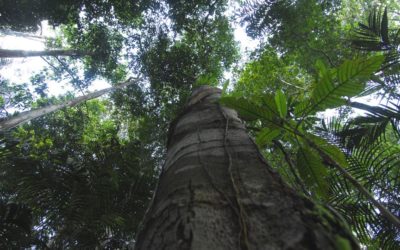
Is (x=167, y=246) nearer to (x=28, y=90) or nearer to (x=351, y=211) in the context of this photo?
(x=351, y=211)

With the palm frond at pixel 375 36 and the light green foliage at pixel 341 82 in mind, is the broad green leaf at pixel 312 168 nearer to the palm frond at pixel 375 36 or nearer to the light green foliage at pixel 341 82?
the light green foliage at pixel 341 82

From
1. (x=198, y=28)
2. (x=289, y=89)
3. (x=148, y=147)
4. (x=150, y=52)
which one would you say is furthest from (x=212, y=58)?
(x=148, y=147)

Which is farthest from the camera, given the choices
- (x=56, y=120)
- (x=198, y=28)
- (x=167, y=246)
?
(x=56, y=120)

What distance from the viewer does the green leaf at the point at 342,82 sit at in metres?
1.50

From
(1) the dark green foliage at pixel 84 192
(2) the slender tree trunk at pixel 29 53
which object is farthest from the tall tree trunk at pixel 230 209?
(2) the slender tree trunk at pixel 29 53

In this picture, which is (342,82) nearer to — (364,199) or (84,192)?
(364,199)

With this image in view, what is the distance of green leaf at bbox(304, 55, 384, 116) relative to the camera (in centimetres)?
150

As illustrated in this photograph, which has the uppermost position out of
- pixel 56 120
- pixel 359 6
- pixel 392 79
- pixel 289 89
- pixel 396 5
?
pixel 396 5

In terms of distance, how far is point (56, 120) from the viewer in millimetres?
9625

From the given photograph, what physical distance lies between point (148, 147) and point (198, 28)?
3.55 m

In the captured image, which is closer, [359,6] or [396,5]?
[359,6]

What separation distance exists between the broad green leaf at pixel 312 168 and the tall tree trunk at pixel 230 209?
0.58m

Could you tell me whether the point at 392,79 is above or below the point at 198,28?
below

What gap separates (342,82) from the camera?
5.19 ft
